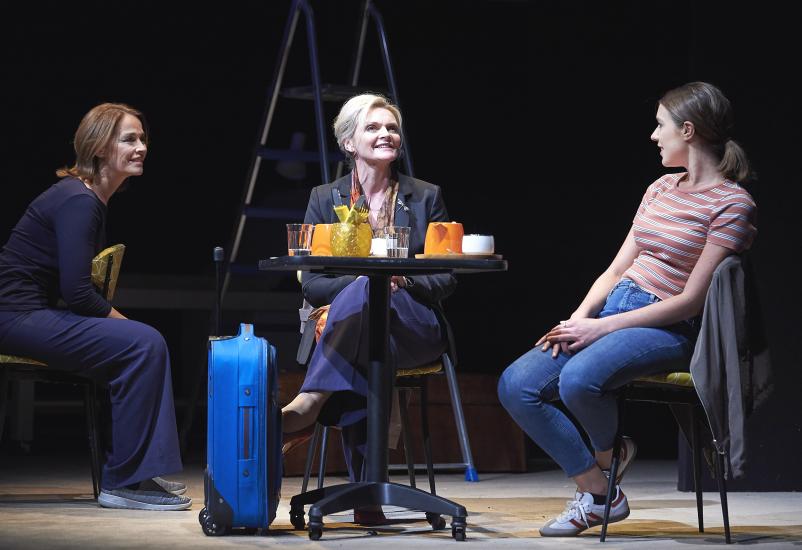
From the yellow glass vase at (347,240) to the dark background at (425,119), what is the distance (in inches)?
125

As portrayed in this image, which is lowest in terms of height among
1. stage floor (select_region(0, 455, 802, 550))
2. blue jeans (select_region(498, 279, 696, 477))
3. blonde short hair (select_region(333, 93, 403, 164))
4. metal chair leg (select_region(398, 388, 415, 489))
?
stage floor (select_region(0, 455, 802, 550))

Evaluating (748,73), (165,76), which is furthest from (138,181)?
(748,73)

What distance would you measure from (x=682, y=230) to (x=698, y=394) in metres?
0.47

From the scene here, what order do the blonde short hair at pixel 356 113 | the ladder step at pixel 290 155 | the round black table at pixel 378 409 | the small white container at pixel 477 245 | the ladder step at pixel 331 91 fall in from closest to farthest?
the round black table at pixel 378 409 < the small white container at pixel 477 245 < the blonde short hair at pixel 356 113 < the ladder step at pixel 331 91 < the ladder step at pixel 290 155

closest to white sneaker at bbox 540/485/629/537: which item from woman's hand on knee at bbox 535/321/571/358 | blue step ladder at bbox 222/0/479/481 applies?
woman's hand on knee at bbox 535/321/571/358

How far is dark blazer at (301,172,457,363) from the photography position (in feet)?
12.1

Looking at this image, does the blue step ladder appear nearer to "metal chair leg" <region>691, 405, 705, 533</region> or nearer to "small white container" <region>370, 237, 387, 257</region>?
"metal chair leg" <region>691, 405, 705, 533</region>

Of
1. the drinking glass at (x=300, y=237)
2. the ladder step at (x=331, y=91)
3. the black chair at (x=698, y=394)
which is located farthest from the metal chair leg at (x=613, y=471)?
the ladder step at (x=331, y=91)

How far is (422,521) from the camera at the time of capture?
368 centimetres

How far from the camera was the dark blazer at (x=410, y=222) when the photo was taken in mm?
3680

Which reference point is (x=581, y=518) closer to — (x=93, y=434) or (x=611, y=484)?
(x=611, y=484)

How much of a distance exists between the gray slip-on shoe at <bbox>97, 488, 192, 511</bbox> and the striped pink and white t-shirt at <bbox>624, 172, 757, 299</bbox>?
1.52m

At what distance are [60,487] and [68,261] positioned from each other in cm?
96

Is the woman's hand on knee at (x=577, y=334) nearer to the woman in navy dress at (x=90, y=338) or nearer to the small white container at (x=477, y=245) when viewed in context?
the small white container at (x=477, y=245)
